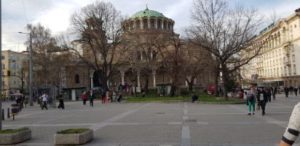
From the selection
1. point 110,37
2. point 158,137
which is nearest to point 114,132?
point 158,137

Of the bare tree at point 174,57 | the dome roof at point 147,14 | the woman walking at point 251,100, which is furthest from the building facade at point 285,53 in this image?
the woman walking at point 251,100

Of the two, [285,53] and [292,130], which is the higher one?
[285,53]

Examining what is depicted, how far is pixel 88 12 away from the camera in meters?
61.1

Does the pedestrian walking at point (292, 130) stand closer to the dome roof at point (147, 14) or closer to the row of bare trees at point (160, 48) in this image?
the row of bare trees at point (160, 48)

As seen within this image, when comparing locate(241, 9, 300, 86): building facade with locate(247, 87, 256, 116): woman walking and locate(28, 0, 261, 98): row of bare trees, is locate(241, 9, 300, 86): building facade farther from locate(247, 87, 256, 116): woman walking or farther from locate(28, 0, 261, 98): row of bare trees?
locate(247, 87, 256, 116): woman walking

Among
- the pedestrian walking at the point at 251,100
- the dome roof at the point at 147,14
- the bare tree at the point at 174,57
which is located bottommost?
the pedestrian walking at the point at 251,100

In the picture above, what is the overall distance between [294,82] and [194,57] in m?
46.8

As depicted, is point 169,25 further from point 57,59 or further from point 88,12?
point 88,12

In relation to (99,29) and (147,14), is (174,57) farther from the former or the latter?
(147,14)

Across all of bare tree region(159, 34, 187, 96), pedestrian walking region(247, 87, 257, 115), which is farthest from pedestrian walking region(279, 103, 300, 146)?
bare tree region(159, 34, 187, 96)

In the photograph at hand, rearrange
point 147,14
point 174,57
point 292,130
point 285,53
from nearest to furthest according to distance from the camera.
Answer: point 292,130 < point 174,57 < point 285,53 < point 147,14

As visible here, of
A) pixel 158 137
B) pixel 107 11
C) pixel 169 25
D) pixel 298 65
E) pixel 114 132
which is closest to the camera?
pixel 158 137

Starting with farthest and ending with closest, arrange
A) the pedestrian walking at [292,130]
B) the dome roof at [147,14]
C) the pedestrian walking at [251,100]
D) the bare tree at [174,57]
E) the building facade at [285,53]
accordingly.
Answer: the dome roof at [147,14], the building facade at [285,53], the bare tree at [174,57], the pedestrian walking at [251,100], the pedestrian walking at [292,130]

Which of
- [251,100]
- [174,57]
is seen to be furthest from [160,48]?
[251,100]
